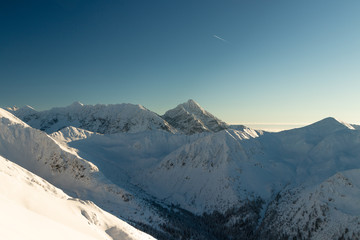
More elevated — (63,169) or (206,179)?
(63,169)

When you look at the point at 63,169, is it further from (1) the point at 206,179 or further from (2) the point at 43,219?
(2) the point at 43,219

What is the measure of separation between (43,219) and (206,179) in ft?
392

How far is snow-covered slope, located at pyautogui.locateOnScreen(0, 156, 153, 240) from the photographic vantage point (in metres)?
16.4

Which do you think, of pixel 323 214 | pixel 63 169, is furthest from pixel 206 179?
pixel 63 169

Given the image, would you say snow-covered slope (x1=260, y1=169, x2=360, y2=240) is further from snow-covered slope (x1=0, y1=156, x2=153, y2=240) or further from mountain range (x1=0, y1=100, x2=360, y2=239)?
snow-covered slope (x1=0, y1=156, x2=153, y2=240)

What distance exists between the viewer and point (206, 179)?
441 feet

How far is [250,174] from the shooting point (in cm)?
12712

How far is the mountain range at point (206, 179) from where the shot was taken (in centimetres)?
7531

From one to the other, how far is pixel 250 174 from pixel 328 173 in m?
40.7

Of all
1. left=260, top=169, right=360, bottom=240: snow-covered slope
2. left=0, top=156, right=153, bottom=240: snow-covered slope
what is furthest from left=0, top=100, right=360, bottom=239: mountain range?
left=0, top=156, right=153, bottom=240: snow-covered slope

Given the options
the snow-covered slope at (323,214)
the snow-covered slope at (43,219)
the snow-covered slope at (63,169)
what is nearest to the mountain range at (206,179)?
the snow-covered slope at (323,214)

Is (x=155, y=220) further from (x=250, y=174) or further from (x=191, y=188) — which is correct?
(x=250, y=174)

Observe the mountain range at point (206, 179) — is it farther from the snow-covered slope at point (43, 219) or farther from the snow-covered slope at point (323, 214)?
the snow-covered slope at point (43, 219)

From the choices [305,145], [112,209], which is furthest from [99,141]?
[305,145]
